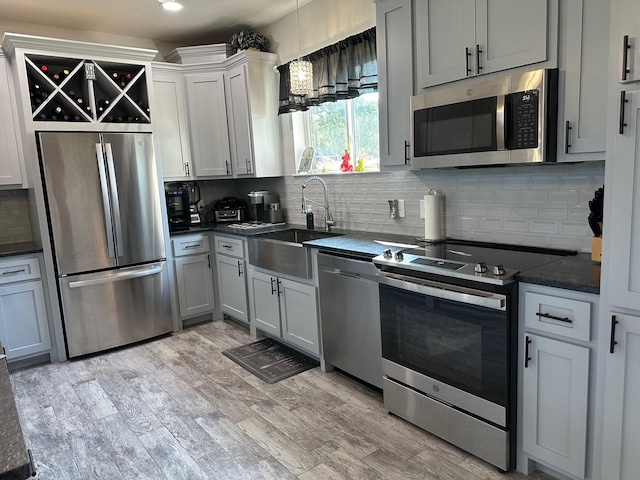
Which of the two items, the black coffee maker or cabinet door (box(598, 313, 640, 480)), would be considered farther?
the black coffee maker

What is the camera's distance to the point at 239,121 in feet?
14.0

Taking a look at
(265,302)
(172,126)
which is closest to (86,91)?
(172,126)

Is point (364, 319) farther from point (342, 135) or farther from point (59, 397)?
point (59, 397)

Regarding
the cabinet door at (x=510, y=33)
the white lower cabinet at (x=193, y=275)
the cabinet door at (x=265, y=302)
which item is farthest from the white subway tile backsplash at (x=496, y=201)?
the white lower cabinet at (x=193, y=275)

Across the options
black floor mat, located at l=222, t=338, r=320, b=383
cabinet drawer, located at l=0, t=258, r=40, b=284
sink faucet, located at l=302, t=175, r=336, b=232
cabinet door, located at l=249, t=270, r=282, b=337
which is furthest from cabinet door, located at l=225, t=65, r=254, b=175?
cabinet drawer, located at l=0, t=258, r=40, b=284

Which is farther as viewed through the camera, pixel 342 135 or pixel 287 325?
pixel 342 135

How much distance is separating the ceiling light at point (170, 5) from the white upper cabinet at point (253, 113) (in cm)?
62

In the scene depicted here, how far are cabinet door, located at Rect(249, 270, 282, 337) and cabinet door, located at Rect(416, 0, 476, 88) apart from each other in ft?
6.05

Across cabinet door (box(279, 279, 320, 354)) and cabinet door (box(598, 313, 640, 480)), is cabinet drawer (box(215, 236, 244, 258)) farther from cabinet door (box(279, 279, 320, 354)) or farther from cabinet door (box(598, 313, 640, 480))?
cabinet door (box(598, 313, 640, 480))

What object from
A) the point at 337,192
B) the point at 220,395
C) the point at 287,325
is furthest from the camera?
the point at 337,192

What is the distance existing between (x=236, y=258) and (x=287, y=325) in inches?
36.2

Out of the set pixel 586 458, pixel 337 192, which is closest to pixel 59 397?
pixel 337 192

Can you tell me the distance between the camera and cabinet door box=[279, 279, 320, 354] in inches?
124

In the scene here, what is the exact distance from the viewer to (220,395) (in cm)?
295
